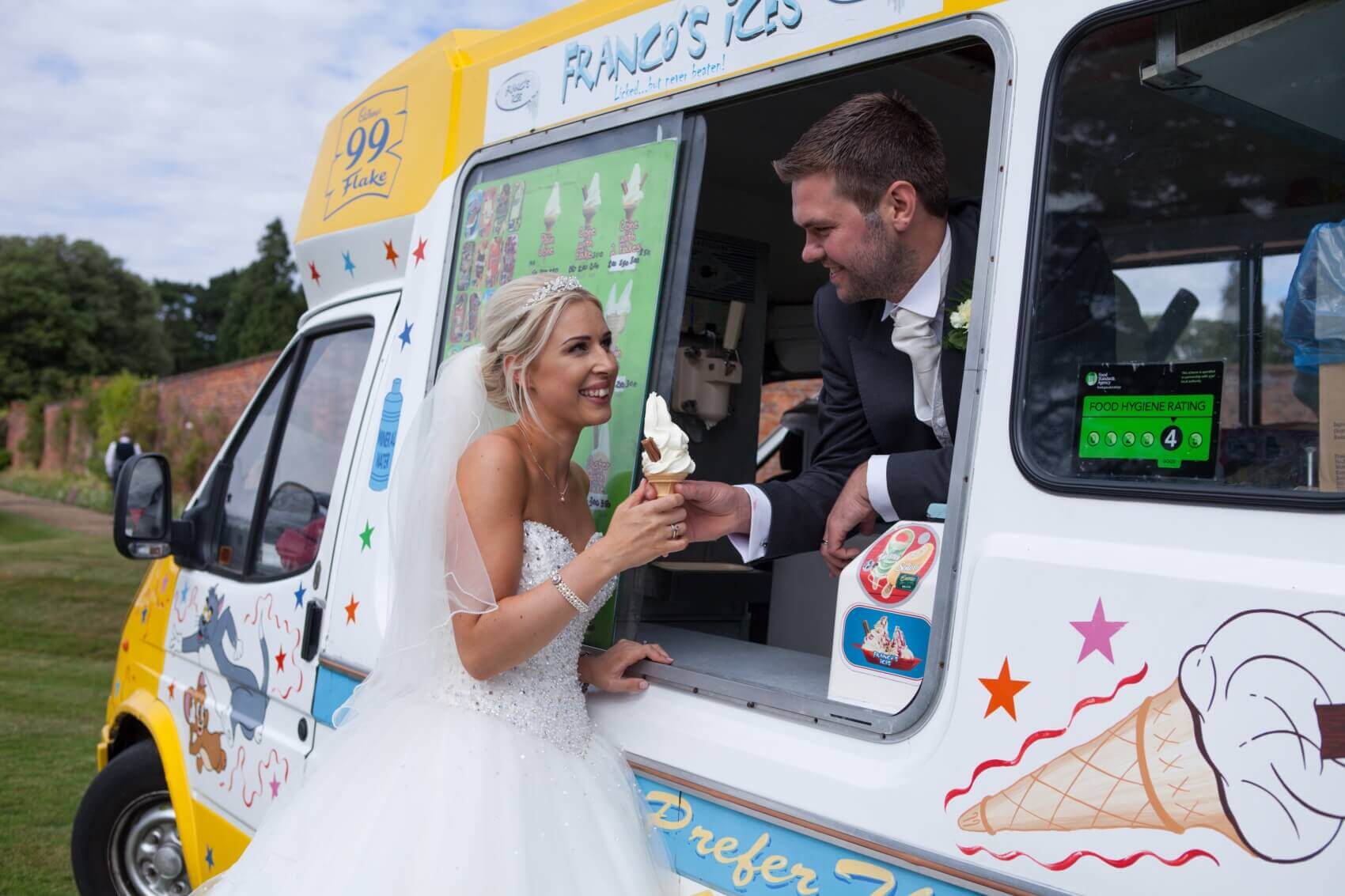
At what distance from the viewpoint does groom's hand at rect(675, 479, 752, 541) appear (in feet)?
8.04

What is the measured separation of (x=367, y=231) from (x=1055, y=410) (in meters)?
2.39

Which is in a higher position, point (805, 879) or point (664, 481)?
point (664, 481)

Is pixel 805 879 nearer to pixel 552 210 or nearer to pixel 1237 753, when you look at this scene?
pixel 1237 753

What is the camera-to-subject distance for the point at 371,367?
3293 millimetres

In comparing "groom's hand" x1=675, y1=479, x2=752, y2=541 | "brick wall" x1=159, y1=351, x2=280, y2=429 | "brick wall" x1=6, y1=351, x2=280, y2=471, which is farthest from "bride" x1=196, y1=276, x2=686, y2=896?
"brick wall" x1=159, y1=351, x2=280, y2=429

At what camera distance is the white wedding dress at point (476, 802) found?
2133 mm

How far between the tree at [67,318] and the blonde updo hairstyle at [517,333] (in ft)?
146

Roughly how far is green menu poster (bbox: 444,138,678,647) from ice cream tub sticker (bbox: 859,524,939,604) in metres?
0.74

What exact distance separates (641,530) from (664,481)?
0.11 meters

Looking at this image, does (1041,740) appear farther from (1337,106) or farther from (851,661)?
(1337,106)

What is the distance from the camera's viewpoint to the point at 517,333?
246cm

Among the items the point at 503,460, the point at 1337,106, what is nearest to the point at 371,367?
the point at 503,460

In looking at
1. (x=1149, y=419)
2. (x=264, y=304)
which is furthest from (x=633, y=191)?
(x=264, y=304)

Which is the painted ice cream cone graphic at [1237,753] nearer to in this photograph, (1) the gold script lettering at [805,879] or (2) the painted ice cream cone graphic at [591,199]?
(1) the gold script lettering at [805,879]
